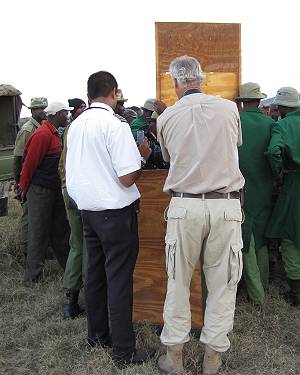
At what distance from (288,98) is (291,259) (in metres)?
1.55

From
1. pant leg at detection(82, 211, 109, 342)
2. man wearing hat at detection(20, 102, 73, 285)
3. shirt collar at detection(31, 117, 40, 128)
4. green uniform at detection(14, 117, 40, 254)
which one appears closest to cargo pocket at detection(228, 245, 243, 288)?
pant leg at detection(82, 211, 109, 342)

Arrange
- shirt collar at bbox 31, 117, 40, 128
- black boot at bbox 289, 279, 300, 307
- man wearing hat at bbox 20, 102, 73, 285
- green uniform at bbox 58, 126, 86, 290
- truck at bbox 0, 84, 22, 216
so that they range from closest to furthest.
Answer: green uniform at bbox 58, 126, 86, 290 → black boot at bbox 289, 279, 300, 307 → man wearing hat at bbox 20, 102, 73, 285 → shirt collar at bbox 31, 117, 40, 128 → truck at bbox 0, 84, 22, 216

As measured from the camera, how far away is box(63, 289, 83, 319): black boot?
4.49 metres

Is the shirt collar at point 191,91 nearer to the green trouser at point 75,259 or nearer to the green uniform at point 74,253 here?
the green uniform at point 74,253

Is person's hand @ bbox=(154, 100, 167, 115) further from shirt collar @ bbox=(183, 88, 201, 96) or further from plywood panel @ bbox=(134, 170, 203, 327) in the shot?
shirt collar @ bbox=(183, 88, 201, 96)

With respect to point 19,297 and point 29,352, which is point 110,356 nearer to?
point 29,352

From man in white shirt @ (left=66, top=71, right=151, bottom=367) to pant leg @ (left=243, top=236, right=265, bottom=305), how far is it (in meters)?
1.45

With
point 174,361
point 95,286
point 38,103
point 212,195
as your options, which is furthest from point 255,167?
point 38,103

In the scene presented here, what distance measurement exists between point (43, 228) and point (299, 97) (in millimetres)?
3030

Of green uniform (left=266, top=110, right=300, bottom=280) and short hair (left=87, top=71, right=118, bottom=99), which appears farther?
green uniform (left=266, top=110, right=300, bottom=280)

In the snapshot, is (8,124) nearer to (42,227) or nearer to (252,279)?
(42,227)

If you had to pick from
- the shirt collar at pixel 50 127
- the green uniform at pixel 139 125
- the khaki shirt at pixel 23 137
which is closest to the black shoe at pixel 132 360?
the shirt collar at pixel 50 127

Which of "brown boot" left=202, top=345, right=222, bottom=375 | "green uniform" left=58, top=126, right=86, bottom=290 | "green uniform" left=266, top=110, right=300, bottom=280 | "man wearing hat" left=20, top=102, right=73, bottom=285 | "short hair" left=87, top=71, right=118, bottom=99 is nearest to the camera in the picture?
"brown boot" left=202, top=345, right=222, bottom=375

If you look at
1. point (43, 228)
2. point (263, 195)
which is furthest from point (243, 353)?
point (43, 228)
